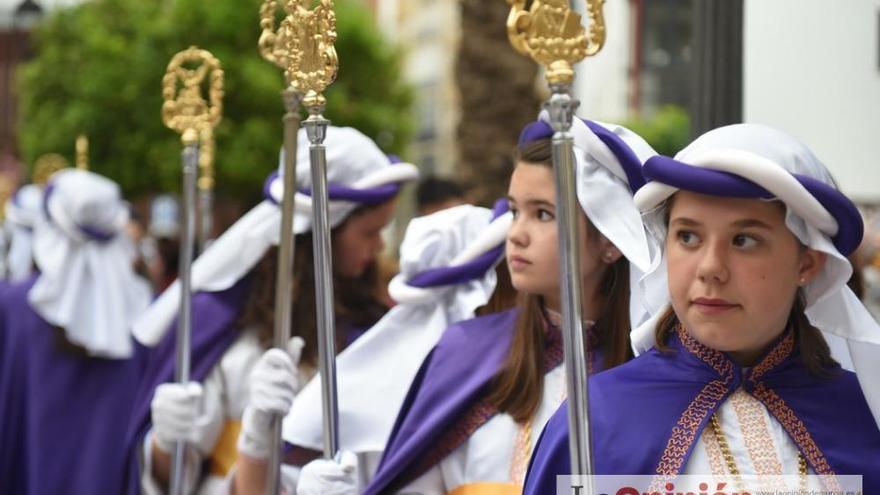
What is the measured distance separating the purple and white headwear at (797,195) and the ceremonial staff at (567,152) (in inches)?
12.1

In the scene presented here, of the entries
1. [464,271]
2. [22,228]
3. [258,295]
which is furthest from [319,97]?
[22,228]

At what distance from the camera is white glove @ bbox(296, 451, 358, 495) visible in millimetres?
4199

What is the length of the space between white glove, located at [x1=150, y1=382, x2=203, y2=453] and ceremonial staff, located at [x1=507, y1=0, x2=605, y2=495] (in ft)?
9.58

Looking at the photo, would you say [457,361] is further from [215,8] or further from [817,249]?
[215,8]

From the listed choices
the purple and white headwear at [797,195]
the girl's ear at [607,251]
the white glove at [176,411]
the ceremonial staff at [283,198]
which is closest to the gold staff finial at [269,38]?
the ceremonial staff at [283,198]

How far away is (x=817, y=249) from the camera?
3.21 meters

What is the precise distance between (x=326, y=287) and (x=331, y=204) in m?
1.62

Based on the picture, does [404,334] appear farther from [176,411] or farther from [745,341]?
[745,341]

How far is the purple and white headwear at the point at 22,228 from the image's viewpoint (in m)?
9.80

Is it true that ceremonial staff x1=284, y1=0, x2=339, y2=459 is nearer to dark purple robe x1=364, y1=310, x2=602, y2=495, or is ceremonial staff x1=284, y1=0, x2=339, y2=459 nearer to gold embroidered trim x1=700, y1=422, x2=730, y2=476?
dark purple robe x1=364, y1=310, x2=602, y2=495

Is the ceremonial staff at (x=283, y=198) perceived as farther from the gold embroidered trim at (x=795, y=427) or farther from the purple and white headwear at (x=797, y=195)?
the gold embroidered trim at (x=795, y=427)

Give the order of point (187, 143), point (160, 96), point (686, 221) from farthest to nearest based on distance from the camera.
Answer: point (160, 96)
point (187, 143)
point (686, 221)

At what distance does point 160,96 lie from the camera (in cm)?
2088

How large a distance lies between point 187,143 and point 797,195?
9.87ft
